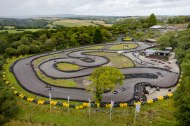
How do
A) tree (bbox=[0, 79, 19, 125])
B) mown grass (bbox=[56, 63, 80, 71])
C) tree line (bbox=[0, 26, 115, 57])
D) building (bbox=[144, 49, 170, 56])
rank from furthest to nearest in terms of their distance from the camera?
tree line (bbox=[0, 26, 115, 57]), building (bbox=[144, 49, 170, 56]), mown grass (bbox=[56, 63, 80, 71]), tree (bbox=[0, 79, 19, 125])

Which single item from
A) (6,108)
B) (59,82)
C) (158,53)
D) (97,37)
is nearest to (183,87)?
(6,108)

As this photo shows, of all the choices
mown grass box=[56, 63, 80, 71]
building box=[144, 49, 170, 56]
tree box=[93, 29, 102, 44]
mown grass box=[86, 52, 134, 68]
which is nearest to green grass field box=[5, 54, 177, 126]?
mown grass box=[56, 63, 80, 71]

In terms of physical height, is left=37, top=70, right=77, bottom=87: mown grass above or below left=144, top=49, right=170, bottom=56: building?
below

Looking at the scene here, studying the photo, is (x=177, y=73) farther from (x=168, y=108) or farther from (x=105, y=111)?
(x=105, y=111)

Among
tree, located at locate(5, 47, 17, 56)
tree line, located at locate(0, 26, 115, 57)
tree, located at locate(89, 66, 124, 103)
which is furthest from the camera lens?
tree line, located at locate(0, 26, 115, 57)

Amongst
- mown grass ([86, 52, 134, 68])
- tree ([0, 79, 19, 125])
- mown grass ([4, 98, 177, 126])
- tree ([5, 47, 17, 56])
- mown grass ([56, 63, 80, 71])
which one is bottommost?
mown grass ([4, 98, 177, 126])

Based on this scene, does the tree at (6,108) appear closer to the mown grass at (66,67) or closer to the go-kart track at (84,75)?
the go-kart track at (84,75)

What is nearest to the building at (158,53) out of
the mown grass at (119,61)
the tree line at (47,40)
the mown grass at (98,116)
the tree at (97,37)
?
the mown grass at (119,61)

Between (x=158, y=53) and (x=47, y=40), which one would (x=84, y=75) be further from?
(x=47, y=40)

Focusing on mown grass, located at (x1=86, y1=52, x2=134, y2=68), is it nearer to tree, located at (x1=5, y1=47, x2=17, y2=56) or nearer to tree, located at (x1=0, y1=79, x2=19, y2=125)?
tree, located at (x1=5, y1=47, x2=17, y2=56)

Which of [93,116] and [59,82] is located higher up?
[59,82]
